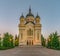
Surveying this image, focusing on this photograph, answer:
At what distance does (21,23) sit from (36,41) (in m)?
10.4

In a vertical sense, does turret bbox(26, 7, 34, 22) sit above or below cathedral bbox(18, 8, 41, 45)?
above

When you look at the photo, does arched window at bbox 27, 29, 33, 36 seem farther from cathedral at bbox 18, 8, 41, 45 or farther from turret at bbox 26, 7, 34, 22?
turret at bbox 26, 7, 34, 22

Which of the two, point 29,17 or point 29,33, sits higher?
point 29,17

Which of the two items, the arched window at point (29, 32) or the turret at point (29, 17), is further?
the turret at point (29, 17)

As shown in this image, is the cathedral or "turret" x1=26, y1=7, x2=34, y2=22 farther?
"turret" x1=26, y1=7, x2=34, y2=22

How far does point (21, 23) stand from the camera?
8931cm

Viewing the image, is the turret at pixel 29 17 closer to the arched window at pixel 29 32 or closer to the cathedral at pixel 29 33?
the cathedral at pixel 29 33

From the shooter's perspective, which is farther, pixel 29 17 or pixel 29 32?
pixel 29 17

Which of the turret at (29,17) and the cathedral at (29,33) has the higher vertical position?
the turret at (29,17)

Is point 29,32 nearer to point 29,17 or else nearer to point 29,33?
point 29,33

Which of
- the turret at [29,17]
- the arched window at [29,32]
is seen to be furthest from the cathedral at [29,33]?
the turret at [29,17]

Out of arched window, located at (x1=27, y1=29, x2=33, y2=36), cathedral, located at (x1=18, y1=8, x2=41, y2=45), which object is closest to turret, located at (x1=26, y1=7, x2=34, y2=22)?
cathedral, located at (x1=18, y1=8, x2=41, y2=45)

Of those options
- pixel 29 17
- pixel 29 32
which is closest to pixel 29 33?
pixel 29 32

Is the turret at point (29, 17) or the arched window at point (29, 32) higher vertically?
the turret at point (29, 17)
